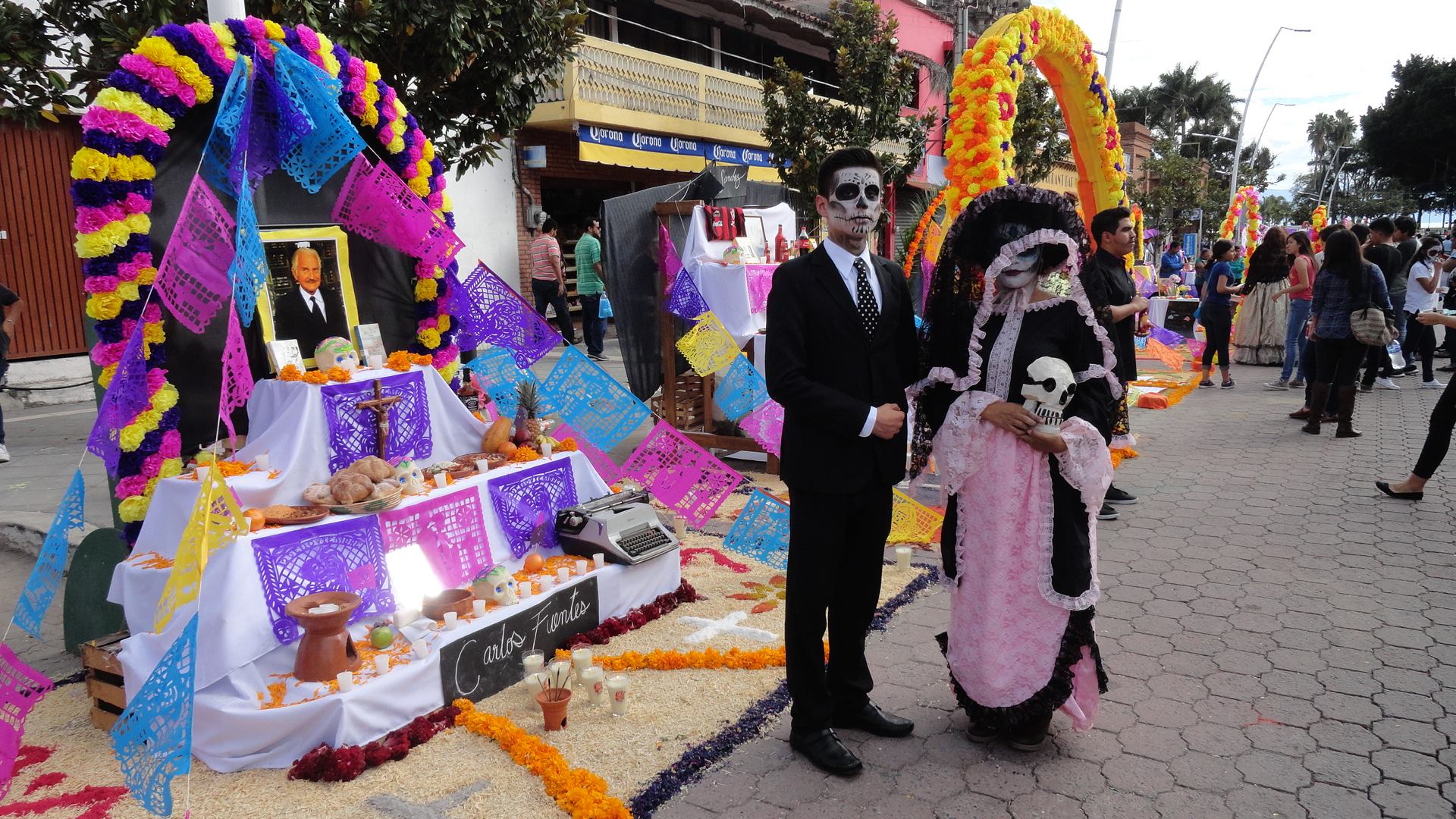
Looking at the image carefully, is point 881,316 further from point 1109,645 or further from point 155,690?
point 155,690

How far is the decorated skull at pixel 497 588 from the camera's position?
403 cm

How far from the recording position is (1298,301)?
34.9ft

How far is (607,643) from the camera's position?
4.25 metres

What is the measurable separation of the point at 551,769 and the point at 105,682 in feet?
6.20

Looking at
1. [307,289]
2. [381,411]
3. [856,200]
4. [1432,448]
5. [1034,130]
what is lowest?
[1432,448]

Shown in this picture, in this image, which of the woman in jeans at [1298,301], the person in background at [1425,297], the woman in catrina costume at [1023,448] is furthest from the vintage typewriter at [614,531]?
the person in background at [1425,297]

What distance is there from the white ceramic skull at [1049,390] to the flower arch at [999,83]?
3765 mm

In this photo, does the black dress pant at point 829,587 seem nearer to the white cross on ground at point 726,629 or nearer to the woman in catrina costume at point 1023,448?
the woman in catrina costume at point 1023,448

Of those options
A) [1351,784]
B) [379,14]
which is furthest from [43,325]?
[1351,784]

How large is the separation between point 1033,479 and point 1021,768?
1018mm


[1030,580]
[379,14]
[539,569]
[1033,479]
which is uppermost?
[379,14]

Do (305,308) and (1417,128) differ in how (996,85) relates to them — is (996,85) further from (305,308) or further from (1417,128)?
(1417,128)

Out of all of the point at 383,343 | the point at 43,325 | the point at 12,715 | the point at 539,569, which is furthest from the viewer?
the point at 43,325

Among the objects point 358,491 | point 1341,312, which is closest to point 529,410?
point 358,491
